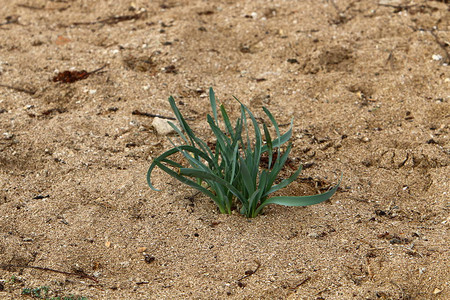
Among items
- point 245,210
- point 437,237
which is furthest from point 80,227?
point 437,237

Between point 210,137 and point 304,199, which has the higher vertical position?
point 304,199

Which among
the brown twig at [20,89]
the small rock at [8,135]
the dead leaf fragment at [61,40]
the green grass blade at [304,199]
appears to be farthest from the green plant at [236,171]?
the dead leaf fragment at [61,40]

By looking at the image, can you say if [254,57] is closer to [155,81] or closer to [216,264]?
[155,81]

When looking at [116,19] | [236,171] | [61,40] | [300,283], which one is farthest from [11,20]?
[300,283]

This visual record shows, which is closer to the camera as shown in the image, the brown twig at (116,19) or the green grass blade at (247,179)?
the green grass blade at (247,179)

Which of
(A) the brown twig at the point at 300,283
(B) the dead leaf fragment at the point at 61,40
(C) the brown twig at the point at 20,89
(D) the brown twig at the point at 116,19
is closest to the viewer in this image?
(A) the brown twig at the point at 300,283

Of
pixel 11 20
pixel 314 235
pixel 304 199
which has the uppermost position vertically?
pixel 304 199

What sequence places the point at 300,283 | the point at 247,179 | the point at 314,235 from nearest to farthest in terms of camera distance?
the point at 300,283 → the point at 247,179 → the point at 314,235

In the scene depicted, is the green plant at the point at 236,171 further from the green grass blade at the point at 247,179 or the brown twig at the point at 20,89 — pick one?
the brown twig at the point at 20,89

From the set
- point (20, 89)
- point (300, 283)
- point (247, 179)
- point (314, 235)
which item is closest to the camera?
point (300, 283)

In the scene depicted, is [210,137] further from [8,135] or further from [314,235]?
[8,135]

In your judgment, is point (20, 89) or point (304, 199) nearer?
point (304, 199)
